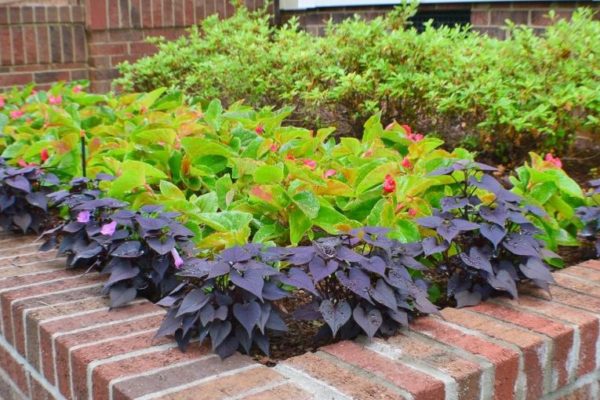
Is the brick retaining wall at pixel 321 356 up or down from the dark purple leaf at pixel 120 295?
down

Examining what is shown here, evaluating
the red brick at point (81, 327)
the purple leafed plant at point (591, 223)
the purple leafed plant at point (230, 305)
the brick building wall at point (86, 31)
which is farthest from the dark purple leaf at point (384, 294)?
the brick building wall at point (86, 31)

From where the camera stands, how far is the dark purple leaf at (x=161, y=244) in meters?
2.00

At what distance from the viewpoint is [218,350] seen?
1739 millimetres

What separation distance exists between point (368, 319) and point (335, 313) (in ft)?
0.26

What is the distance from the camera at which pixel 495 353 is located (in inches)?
68.7

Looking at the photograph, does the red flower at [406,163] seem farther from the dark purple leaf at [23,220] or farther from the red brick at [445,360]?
the dark purple leaf at [23,220]

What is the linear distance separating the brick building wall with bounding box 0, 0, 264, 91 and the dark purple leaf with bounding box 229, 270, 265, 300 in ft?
15.6

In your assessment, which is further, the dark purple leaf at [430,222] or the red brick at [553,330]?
the dark purple leaf at [430,222]

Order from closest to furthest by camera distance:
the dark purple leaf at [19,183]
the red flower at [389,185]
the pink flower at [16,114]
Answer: the red flower at [389,185] → the dark purple leaf at [19,183] → the pink flower at [16,114]

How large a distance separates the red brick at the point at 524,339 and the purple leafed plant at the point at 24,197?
5.15 ft

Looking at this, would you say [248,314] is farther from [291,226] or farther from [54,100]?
[54,100]

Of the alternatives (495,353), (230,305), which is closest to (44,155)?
(230,305)

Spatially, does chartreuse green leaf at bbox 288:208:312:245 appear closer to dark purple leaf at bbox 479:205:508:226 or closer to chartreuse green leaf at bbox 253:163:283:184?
chartreuse green leaf at bbox 253:163:283:184

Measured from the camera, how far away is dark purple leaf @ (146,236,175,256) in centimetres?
200
